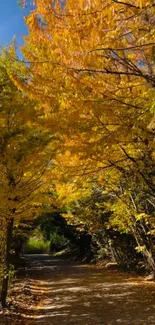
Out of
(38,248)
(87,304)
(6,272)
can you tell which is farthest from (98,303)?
(38,248)

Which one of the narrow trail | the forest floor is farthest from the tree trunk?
the narrow trail

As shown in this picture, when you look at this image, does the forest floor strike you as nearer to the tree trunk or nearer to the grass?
the tree trunk

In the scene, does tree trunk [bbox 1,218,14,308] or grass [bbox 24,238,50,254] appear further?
grass [bbox 24,238,50,254]

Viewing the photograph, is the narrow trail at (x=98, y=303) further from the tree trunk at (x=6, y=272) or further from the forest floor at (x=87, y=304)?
the tree trunk at (x=6, y=272)

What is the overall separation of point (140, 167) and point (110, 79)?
2436mm

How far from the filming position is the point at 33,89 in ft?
18.2

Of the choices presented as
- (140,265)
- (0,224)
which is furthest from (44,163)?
(140,265)

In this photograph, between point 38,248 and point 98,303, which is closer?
point 98,303

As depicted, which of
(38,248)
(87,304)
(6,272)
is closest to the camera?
(6,272)

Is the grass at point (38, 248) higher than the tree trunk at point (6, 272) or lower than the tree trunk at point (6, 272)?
higher

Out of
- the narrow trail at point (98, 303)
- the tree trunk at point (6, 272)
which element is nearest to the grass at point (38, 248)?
the narrow trail at point (98, 303)

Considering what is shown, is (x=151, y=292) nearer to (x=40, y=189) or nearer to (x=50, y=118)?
(x=40, y=189)

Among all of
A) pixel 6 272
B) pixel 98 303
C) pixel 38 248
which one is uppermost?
pixel 38 248

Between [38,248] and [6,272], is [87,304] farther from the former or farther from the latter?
[38,248]
